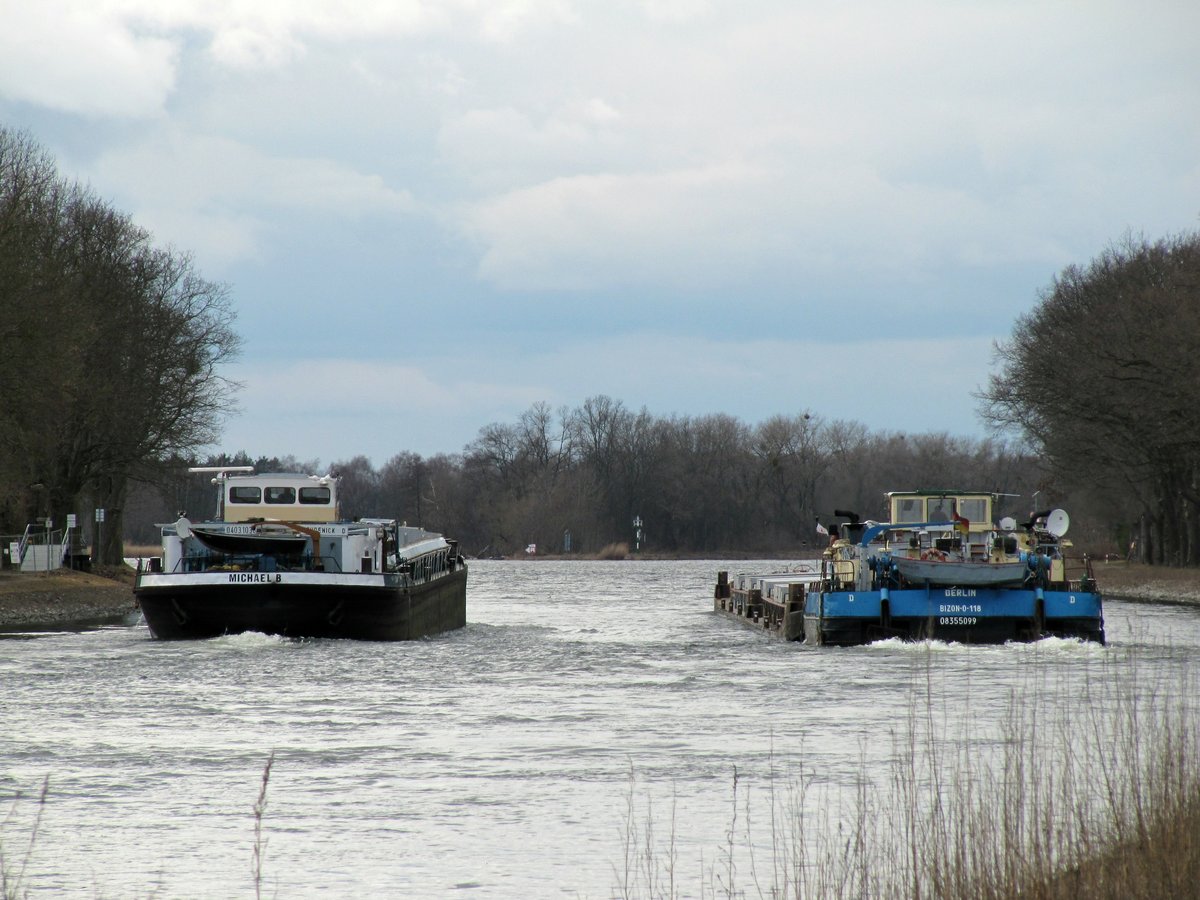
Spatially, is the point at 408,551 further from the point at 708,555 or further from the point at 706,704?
the point at 708,555

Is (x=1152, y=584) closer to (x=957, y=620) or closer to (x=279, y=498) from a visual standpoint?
(x=957, y=620)

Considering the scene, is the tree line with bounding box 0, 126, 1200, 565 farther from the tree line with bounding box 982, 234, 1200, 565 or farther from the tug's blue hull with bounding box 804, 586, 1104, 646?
the tug's blue hull with bounding box 804, 586, 1104, 646

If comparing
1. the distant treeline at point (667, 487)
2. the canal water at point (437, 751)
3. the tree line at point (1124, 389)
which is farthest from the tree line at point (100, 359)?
the distant treeline at point (667, 487)

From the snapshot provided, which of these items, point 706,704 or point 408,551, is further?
point 408,551

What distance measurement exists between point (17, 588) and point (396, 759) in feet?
123

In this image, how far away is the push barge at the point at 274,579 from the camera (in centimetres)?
3728

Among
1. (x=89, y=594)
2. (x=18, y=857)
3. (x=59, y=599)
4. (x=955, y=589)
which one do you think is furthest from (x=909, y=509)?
(x=18, y=857)

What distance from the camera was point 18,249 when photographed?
158 feet

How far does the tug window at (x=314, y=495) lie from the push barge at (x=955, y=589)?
12.7 metres

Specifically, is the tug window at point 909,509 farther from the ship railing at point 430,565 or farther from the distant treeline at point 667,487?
the distant treeline at point 667,487

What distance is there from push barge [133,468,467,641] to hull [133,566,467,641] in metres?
0.02

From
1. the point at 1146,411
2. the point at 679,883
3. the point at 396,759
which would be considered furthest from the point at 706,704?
the point at 1146,411

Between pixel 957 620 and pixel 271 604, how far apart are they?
14940 mm

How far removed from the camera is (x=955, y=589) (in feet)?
119
